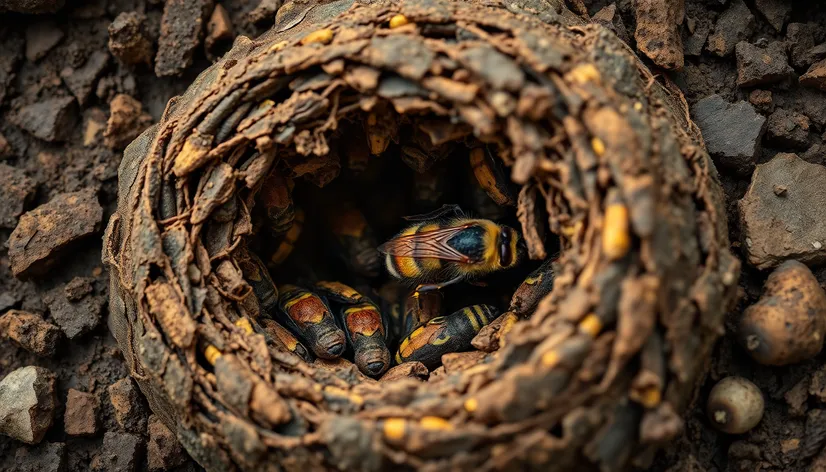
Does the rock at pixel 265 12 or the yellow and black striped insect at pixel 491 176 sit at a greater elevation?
the rock at pixel 265 12

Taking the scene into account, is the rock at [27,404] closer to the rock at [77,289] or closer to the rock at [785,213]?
the rock at [77,289]

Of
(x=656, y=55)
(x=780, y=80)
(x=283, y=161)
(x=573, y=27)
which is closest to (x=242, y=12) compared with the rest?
(x=283, y=161)

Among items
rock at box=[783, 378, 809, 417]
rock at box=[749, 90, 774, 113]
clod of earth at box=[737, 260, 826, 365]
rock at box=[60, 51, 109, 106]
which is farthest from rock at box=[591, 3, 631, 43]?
rock at box=[60, 51, 109, 106]

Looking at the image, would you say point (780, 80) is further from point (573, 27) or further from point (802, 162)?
point (573, 27)

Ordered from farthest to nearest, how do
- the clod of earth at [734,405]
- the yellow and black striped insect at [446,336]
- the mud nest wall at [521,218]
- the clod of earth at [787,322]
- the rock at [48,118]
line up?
the rock at [48,118] < the yellow and black striped insect at [446,336] < the clod of earth at [734,405] < the clod of earth at [787,322] < the mud nest wall at [521,218]

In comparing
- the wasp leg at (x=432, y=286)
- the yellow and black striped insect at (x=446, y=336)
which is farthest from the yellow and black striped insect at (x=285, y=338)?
the wasp leg at (x=432, y=286)

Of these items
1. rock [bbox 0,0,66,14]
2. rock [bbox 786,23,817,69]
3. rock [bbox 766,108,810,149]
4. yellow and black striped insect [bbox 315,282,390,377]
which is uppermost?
rock [bbox 0,0,66,14]

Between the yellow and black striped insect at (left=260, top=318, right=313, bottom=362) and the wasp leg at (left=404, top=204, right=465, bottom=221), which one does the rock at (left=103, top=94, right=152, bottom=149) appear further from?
the wasp leg at (left=404, top=204, right=465, bottom=221)
